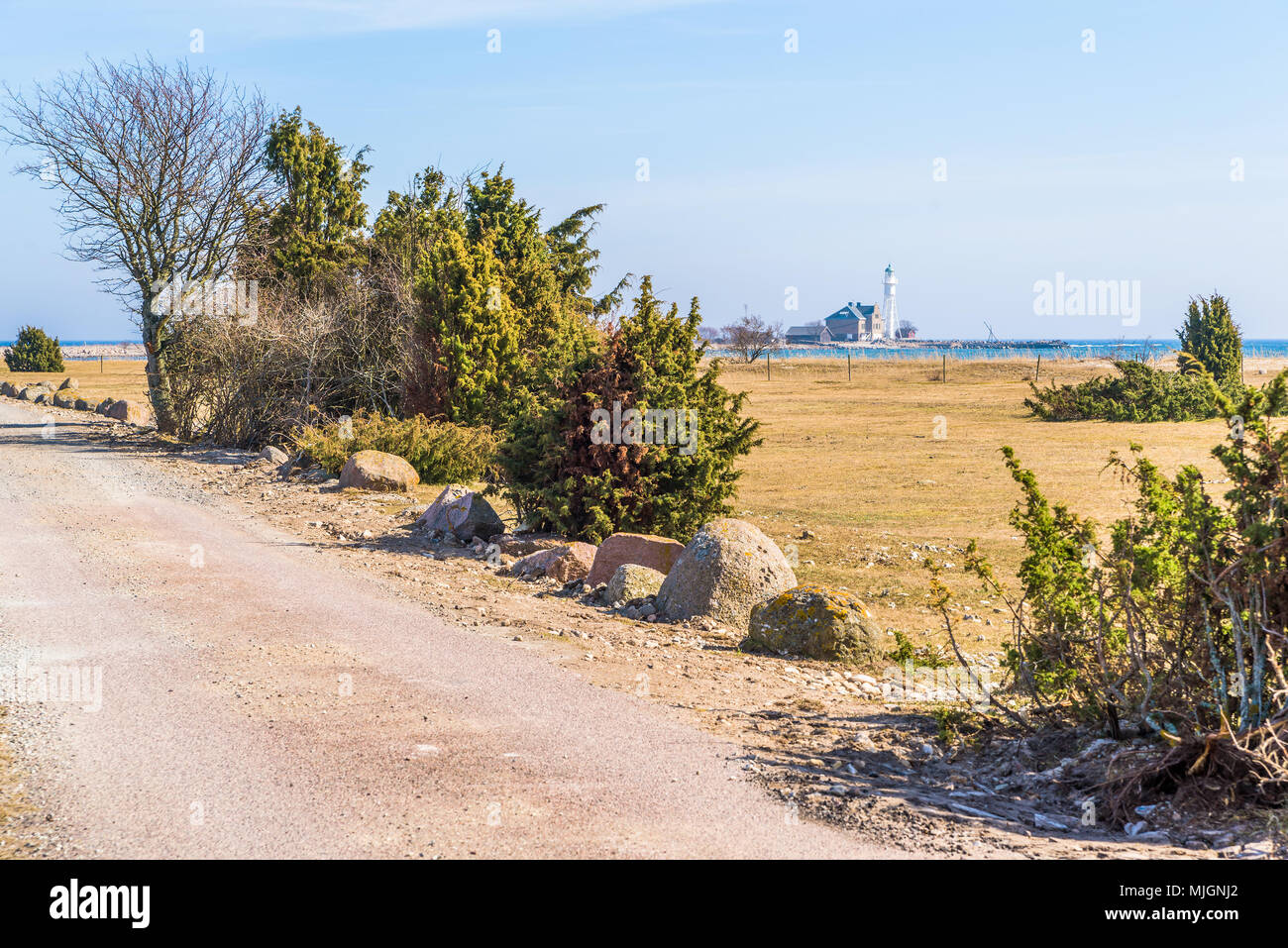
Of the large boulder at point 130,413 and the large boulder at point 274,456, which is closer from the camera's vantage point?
the large boulder at point 274,456

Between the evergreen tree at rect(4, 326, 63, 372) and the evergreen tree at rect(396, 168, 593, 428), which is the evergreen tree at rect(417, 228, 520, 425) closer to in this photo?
the evergreen tree at rect(396, 168, 593, 428)

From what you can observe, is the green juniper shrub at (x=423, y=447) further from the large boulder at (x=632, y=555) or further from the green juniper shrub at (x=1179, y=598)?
the green juniper shrub at (x=1179, y=598)

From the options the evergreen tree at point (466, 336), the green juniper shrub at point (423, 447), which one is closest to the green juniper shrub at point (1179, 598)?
the green juniper shrub at point (423, 447)

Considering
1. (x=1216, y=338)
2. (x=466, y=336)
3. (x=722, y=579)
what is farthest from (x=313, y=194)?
(x=1216, y=338)

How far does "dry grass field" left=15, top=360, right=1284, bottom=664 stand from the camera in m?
13.7

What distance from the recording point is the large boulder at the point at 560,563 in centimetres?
1262

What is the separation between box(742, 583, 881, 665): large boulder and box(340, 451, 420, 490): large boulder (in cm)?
1104

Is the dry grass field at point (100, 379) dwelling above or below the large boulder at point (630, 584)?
above

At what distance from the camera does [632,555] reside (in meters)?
12.3

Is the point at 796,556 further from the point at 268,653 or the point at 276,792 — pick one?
the point at 276,792

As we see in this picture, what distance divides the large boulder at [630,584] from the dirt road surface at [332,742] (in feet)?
7.34

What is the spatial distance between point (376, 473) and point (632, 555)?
27.6ft

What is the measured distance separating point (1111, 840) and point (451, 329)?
19.9 metres

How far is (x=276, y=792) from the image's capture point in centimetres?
561
